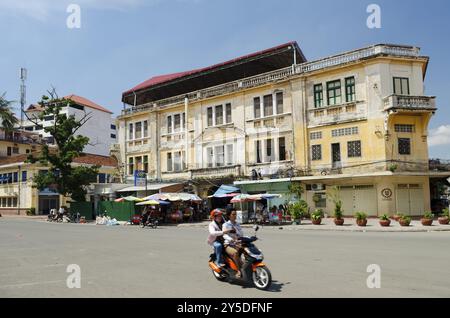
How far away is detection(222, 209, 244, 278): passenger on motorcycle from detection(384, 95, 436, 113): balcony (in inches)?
867

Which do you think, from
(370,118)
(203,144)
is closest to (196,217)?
(203,144)

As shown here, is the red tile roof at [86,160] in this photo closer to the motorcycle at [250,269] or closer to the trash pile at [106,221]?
the trash pile at [106,221]

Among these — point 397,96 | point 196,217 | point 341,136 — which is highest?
point 397,96

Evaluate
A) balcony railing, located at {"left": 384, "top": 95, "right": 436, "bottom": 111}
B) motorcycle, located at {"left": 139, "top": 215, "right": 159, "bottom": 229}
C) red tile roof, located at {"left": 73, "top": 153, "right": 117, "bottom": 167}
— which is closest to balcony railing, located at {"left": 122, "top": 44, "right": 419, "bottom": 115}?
balcony railing, located at {"left": 384, "top": 95, "right": 436, "bottom": 111}

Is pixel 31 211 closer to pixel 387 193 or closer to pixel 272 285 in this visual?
pixel 387 193

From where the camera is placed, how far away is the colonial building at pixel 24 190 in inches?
2014

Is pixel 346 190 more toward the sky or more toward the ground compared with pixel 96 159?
more toward the ground

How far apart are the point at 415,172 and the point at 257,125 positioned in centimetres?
1280

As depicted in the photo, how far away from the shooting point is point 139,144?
42.4 m

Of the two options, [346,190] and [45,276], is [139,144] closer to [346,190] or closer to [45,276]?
[346,190]

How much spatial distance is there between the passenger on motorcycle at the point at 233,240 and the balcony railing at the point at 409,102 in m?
22.0

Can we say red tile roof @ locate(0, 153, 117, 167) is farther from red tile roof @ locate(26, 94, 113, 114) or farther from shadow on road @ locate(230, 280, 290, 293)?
shadow on road @ locate(230, 280, 290, 293)

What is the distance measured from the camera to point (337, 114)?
30031mm
